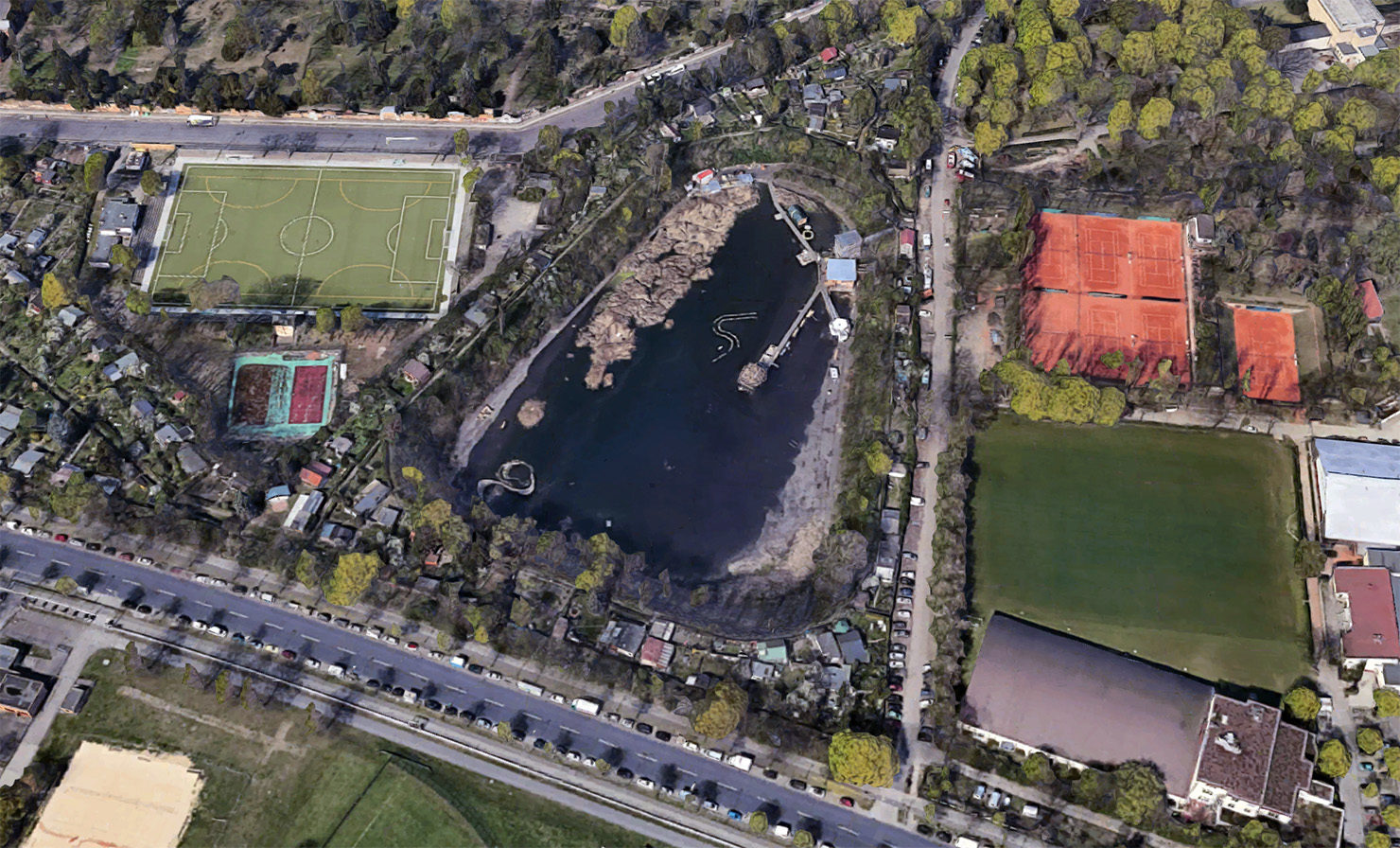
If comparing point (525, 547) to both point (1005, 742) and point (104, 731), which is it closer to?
point (104, 731)

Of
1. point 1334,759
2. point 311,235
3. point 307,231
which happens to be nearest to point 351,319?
point 311,235

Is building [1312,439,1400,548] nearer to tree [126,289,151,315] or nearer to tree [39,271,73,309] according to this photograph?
tree [126,289,151,315]

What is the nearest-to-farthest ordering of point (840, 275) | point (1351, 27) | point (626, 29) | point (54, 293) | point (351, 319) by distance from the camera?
point (351, 319), point (54, 293), point (840, 275), point (626, 29), point (1351, 27)

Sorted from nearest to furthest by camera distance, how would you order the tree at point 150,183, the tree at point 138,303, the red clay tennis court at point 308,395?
the red clay tennis court at point 308,395
the tree at point 138,303
the tree at point 150,183

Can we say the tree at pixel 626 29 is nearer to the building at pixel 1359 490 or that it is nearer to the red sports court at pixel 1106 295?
the red sports court at pixel 1106 295

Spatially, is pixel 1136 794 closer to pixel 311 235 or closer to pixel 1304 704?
pixel 1304 704

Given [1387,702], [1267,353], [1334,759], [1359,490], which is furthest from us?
[1267,353]

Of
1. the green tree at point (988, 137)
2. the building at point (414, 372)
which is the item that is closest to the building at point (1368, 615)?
the green tree at point (988, 137)
